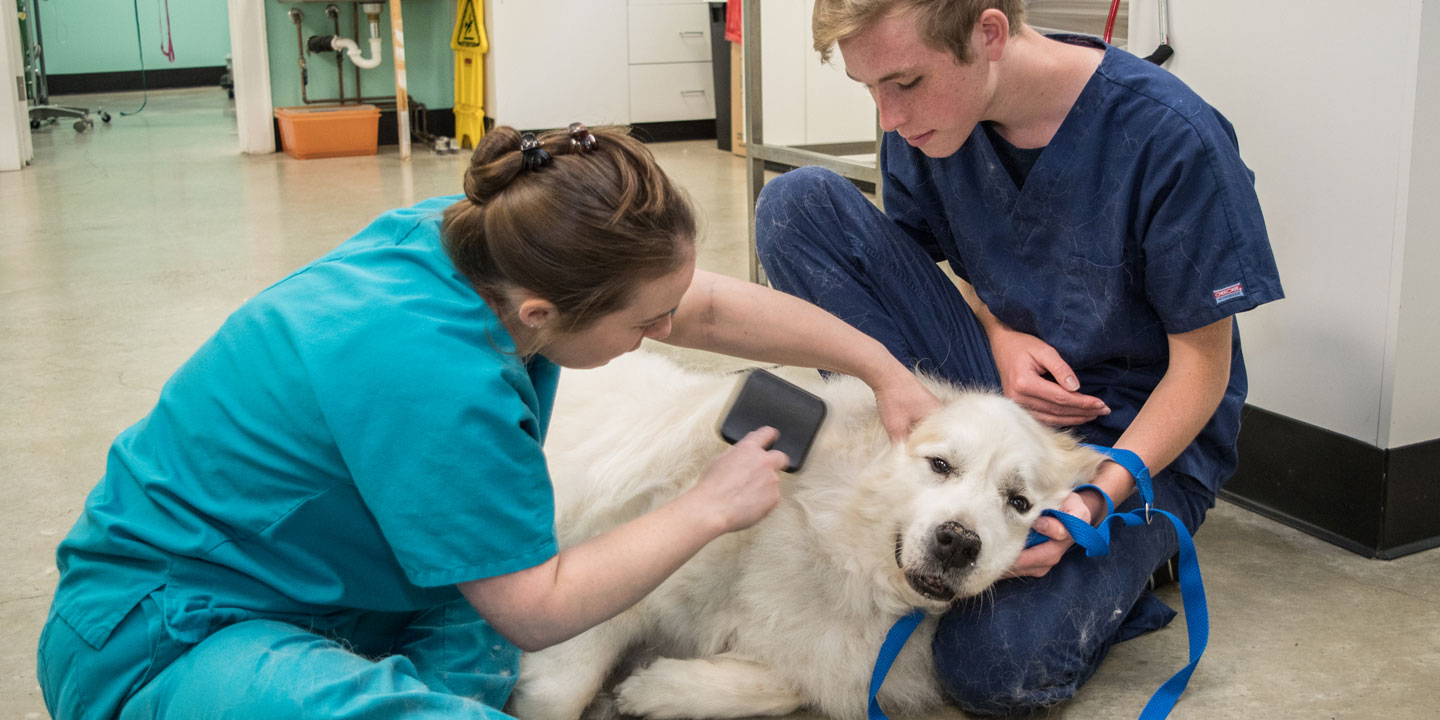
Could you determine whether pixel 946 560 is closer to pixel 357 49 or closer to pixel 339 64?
pixel 357 49

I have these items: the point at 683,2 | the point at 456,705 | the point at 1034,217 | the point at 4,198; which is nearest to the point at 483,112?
the point at 683,2

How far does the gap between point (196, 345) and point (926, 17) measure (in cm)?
227

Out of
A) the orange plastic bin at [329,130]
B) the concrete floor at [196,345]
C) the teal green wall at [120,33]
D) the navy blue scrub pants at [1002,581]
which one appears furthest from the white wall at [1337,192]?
the teal green wall at [120,33]

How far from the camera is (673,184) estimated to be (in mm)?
1211

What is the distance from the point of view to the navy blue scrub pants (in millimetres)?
1586

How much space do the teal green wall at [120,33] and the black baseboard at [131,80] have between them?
0.16ft

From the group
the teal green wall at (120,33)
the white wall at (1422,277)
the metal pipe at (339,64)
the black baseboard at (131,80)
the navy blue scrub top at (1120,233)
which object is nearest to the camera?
the navy blue scrub top at (1120,233)

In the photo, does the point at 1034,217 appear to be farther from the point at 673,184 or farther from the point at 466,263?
the point at 466,263

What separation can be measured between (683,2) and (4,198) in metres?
3.64

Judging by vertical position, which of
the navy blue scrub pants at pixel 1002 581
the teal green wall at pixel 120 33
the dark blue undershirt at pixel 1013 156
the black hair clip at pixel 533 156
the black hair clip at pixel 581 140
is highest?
the teal green wall at pixel 120 33

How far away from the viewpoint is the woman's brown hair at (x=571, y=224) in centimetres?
111

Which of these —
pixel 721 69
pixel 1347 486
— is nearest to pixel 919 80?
pixel 1347 486

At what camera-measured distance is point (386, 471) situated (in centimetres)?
113

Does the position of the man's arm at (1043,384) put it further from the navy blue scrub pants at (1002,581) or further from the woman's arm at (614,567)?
the woman's arm at (614,567)
